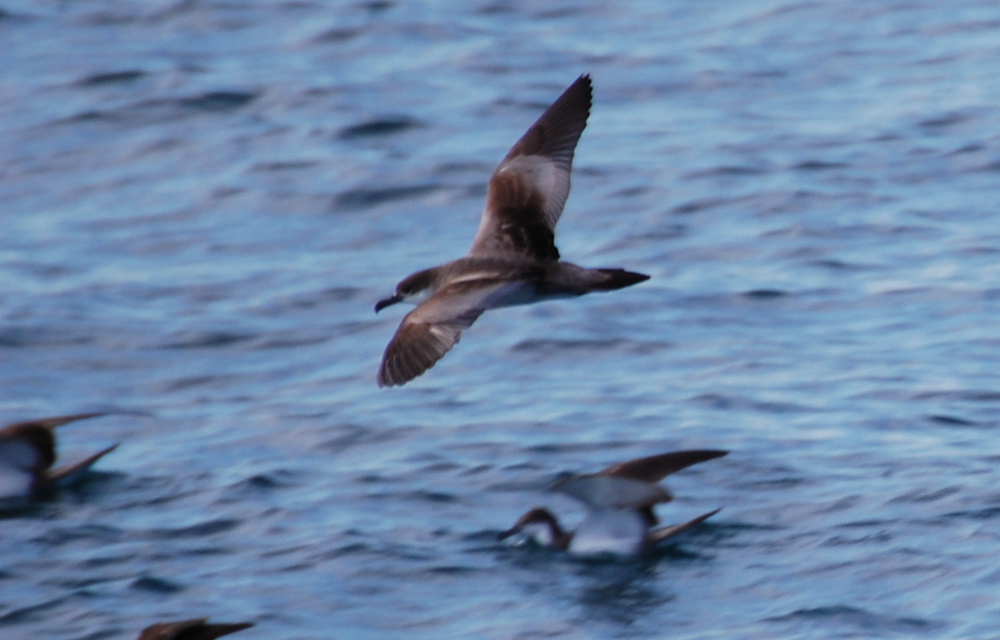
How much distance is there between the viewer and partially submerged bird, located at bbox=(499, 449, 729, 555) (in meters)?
7.76

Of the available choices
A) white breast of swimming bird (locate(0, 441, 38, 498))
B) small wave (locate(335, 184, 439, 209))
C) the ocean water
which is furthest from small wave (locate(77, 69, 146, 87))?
white breast of swimming bird (locate(0, 441, 38, 498))

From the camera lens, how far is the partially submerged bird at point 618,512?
7.76 m

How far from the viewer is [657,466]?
7.79m

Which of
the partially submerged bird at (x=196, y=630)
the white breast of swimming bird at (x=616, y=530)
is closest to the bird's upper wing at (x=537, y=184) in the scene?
the white breast of swimming bird at (x=616, y=530)

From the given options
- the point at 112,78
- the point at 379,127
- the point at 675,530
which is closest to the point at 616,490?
the point at 675,530

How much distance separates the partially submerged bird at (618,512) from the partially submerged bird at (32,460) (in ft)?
7.47

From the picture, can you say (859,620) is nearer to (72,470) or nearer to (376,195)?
(72,470)

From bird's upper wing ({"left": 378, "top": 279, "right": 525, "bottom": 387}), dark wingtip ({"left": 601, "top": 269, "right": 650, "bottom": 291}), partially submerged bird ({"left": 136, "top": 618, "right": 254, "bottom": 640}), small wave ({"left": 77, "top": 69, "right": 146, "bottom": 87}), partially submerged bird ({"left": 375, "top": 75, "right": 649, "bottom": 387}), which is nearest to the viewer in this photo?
partially submerged bird ({"left": 136, "top": 618, "right": 254, "bottom": 640})

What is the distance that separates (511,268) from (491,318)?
11.5 ft

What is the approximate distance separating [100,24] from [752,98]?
23.3 ft

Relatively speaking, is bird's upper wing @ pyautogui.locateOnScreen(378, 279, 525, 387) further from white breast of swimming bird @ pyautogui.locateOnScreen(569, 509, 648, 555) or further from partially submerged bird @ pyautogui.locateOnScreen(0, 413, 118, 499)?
partially submerged bird @ pyautogui.locateOnScreen(0, 413, 118, 499)

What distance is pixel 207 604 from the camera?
7.50 meters

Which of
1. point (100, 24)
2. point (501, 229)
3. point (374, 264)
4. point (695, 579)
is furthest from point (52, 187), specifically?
point (695, 579)

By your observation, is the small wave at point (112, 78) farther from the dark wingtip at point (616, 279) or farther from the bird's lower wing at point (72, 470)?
the dark wingtip at point (616, 279)
